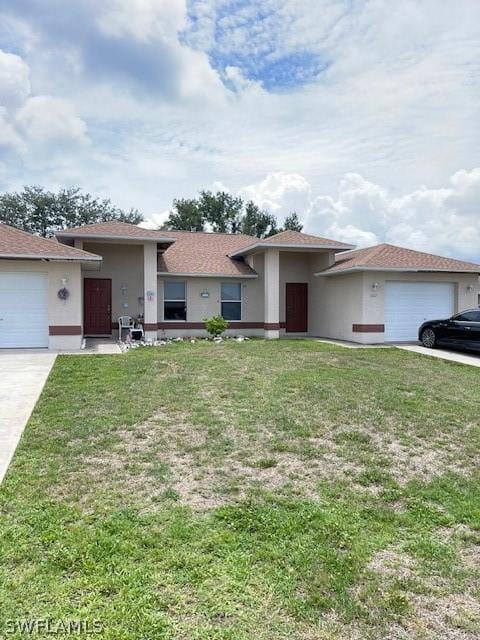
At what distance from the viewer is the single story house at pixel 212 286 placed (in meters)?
13.9

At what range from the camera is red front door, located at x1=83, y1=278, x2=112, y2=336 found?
1798 centimetres

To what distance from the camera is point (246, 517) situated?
3.65 metres

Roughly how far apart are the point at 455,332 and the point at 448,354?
3.22 feet

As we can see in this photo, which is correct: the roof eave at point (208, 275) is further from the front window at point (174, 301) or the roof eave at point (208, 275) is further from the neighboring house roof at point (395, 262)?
the neighboring house roof at point (395, 262)

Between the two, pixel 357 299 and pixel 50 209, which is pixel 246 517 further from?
pixel 50 209

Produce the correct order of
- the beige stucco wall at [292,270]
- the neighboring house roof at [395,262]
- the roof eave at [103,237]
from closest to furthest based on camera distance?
the roof eave at [103,237], the neighboring house roof at [395,262], the beige stucco wall at [292,270]

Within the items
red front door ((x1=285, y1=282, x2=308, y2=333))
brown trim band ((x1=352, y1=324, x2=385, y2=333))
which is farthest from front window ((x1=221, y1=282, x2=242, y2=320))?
brown trim band ((x1=352, y1=324, x2=385, y2=333))

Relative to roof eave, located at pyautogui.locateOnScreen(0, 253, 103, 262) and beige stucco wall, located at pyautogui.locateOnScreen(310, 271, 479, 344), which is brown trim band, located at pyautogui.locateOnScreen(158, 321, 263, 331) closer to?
beige stucco wall, located at pyautogui.locateOnScreen(310, 271, 479, 344)

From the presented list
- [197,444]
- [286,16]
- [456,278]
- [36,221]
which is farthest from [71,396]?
[36,221]

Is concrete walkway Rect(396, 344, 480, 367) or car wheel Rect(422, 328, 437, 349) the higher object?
car wheel Rect(422, 328, 437, 349)

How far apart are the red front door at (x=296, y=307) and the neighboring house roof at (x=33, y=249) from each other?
30.5 feet

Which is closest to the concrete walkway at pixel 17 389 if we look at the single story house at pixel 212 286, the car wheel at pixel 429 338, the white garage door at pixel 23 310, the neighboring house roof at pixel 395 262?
the white garage door at pixel 23 310

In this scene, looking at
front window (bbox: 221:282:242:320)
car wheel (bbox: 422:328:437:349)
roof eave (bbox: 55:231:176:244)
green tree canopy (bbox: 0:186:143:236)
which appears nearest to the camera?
car wheel (bbox: 422:328:437:349)

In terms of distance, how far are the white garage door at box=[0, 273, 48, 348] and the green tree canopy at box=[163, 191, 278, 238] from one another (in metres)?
28.8
